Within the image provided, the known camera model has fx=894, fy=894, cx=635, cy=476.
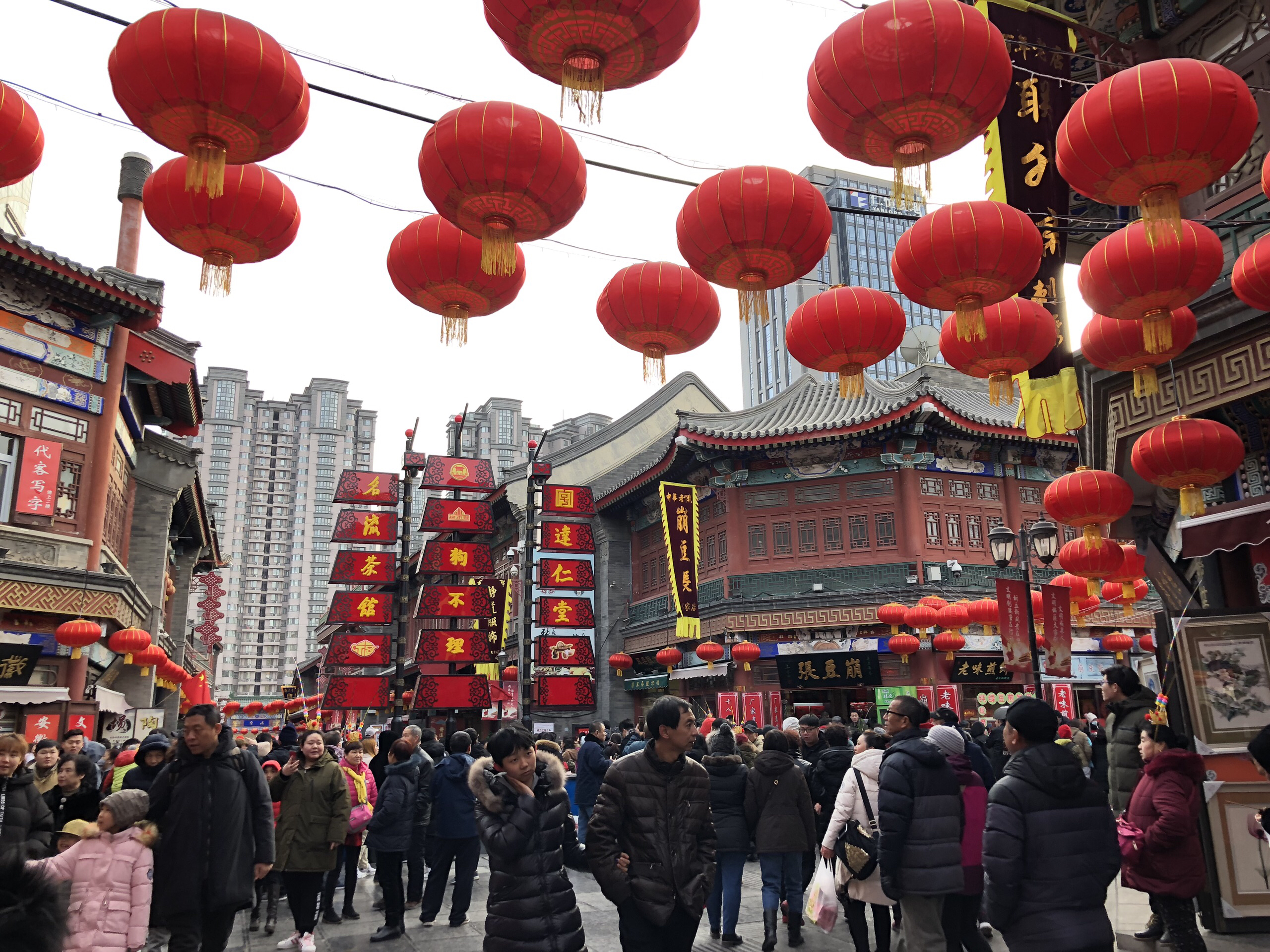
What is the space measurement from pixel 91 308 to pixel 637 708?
17.7 m

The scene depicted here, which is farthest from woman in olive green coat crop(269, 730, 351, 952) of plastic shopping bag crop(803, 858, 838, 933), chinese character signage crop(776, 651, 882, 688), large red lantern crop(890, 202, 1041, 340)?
chinese character signage crop(776, 651, 882, 688)

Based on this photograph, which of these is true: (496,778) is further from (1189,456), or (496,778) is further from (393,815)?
(1189,456)

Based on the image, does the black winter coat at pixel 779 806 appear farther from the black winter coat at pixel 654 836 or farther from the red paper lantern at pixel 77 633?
the red paper lantern at pixel 77 633

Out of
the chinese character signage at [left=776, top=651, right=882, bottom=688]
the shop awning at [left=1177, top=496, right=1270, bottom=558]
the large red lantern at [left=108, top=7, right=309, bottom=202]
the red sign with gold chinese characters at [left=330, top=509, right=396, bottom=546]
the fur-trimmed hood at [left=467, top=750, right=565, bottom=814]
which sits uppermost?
the red sign with gold chinese characters at [left=330, top=509, right=396, bottom=546]

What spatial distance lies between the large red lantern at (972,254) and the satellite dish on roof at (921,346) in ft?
77.9

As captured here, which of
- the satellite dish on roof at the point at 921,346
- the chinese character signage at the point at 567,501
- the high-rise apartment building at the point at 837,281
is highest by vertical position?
the high-rise apartment building at the point at 837,281

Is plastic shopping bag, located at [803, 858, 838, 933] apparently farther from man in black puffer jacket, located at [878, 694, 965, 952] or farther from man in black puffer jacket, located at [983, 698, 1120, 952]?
man in black puffer jacket, located at [983, 698, 1120, 952]

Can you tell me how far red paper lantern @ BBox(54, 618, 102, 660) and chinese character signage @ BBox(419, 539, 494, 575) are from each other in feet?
26.0

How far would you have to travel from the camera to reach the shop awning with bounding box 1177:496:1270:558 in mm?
6676

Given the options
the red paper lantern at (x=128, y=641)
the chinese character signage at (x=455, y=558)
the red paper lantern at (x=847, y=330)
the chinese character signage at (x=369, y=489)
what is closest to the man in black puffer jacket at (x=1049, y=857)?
the red paper lantern at (x=847, y=330)

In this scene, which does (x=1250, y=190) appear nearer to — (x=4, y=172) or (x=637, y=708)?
(x=4, y=172)

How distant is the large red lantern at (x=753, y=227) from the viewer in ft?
17.9

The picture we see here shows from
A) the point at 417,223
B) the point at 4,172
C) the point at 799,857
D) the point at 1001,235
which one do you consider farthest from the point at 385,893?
the point at 1001,235

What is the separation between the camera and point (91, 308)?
14.6m
